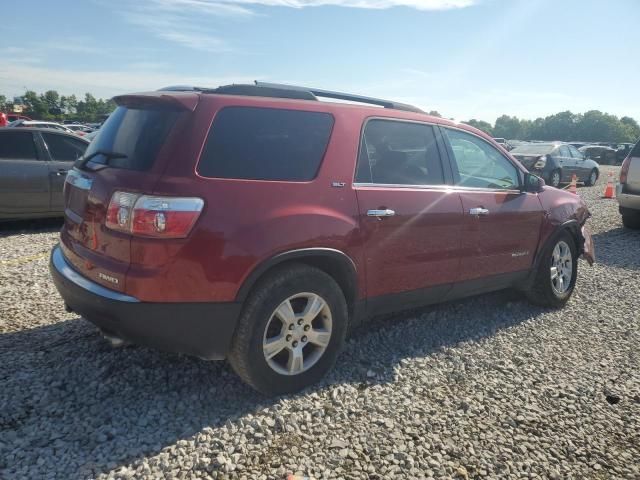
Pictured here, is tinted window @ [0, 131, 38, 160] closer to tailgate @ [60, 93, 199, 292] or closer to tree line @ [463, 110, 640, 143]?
tailgate @ [60, 93, 199, 292]

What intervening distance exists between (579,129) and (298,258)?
115 meters

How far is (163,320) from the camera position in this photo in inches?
109

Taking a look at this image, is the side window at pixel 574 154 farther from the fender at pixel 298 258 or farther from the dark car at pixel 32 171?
the fender at pixel 298 258

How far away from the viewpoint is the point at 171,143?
9.30 feet

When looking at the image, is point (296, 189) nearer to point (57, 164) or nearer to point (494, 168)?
point (494, 168)

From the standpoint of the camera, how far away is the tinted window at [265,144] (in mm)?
2891

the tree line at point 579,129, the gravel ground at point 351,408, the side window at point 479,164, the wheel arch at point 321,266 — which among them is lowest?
the gravel ground at point 351,408

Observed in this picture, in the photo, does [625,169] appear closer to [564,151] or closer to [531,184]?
[531,184]

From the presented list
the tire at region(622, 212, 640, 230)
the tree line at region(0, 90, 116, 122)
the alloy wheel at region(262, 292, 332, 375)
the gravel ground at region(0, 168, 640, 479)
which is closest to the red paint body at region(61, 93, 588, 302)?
the alloy wheel at region(262, 292, 332, 375)

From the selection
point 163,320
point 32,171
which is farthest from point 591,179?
point 163,320

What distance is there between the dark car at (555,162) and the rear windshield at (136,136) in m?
15.0

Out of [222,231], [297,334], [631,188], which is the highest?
[631,188]

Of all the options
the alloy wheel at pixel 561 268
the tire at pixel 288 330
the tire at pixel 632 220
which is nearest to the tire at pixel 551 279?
the alloy wheel at pixel 561 268

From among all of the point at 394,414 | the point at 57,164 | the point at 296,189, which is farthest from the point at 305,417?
the point at 57,164
